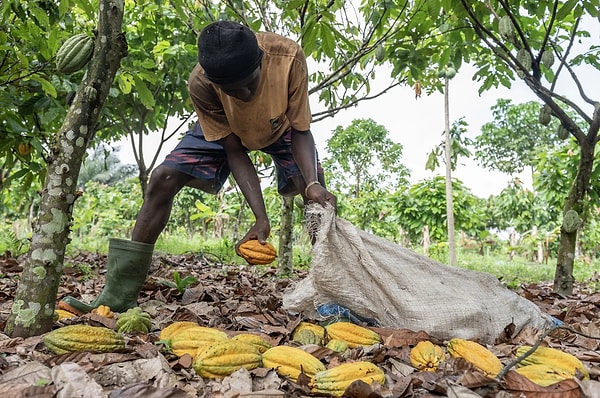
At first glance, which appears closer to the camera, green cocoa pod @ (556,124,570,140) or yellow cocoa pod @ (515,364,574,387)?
yellow cocoa pod @ (515,364,574,387)

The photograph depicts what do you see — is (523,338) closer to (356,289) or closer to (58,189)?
(356,289)

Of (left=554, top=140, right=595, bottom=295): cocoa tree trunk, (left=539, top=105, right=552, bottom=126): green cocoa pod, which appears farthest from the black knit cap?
(left=539, top=105, right=552, bottom=126): green cocoa pod

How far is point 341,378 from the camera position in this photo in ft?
3.82

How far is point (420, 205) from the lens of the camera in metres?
10.7

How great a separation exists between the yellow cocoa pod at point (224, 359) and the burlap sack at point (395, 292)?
50cm

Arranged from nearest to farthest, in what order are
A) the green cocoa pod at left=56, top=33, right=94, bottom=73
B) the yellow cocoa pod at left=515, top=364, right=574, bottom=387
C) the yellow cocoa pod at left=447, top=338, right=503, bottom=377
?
the yellow cocoa pod at left=515, top=364, right=574, bottom=387, the yellow cocoa pod at left=447, top=338, right=503, bottom=377, the green cocoa pod at left=56, top=33, right=94, bottom=73

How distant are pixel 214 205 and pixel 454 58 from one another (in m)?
9.24

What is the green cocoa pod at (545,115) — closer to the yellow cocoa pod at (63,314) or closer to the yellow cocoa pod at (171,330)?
the yellow cocoa pod at (171,330)

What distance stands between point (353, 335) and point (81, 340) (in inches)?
30.8

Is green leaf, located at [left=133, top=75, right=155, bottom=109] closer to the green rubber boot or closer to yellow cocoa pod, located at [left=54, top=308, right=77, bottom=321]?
the green rubber boot

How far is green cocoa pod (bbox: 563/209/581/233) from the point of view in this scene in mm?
2682

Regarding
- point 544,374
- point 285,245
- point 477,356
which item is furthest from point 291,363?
point 285,245

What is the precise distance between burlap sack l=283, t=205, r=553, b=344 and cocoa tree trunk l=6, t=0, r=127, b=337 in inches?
29.9

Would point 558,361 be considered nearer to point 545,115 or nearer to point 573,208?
point 573,208
